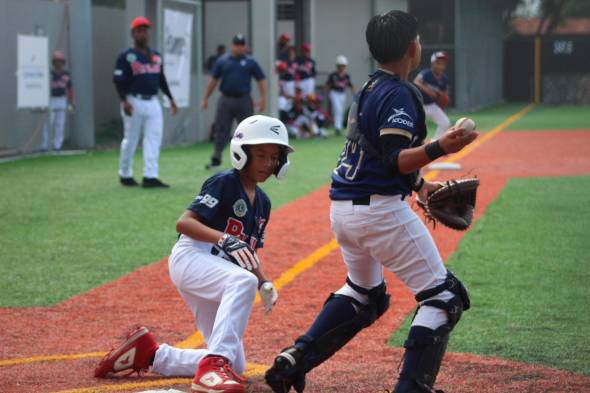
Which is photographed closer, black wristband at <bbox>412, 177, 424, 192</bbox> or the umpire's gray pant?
black wristband at <bbox>412, 177, 424, 192</bbox>

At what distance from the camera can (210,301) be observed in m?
5.83

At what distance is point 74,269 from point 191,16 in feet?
52.4

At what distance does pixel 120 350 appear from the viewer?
575 cm

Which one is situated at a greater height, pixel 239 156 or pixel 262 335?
pixel 239 156

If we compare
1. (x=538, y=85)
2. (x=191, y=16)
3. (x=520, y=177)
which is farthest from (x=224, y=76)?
(x=538, y=85)

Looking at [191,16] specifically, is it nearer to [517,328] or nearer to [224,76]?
[224,76]

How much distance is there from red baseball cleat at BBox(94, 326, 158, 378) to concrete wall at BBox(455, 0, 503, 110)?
31.1 metres

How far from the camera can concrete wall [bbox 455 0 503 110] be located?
36.3m

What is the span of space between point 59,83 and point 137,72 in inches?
280

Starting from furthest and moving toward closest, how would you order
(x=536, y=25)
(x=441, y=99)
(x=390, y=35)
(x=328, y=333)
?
(x=536, y=25) → (x=441, y=99) → (x=328, y=333) → (x=390, y=35)

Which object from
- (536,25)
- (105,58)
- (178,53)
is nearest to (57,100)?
(178,53)

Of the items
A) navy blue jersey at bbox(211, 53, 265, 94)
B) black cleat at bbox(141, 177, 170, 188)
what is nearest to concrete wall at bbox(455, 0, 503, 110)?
navy blue jersey at bbox(211, 53, 265, 94)

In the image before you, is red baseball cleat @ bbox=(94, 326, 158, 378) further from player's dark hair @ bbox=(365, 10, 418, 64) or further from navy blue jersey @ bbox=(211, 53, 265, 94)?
navy blue jersey @ bbox=(211, 53, 265, 94)

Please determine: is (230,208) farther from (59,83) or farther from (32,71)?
(59,83)
